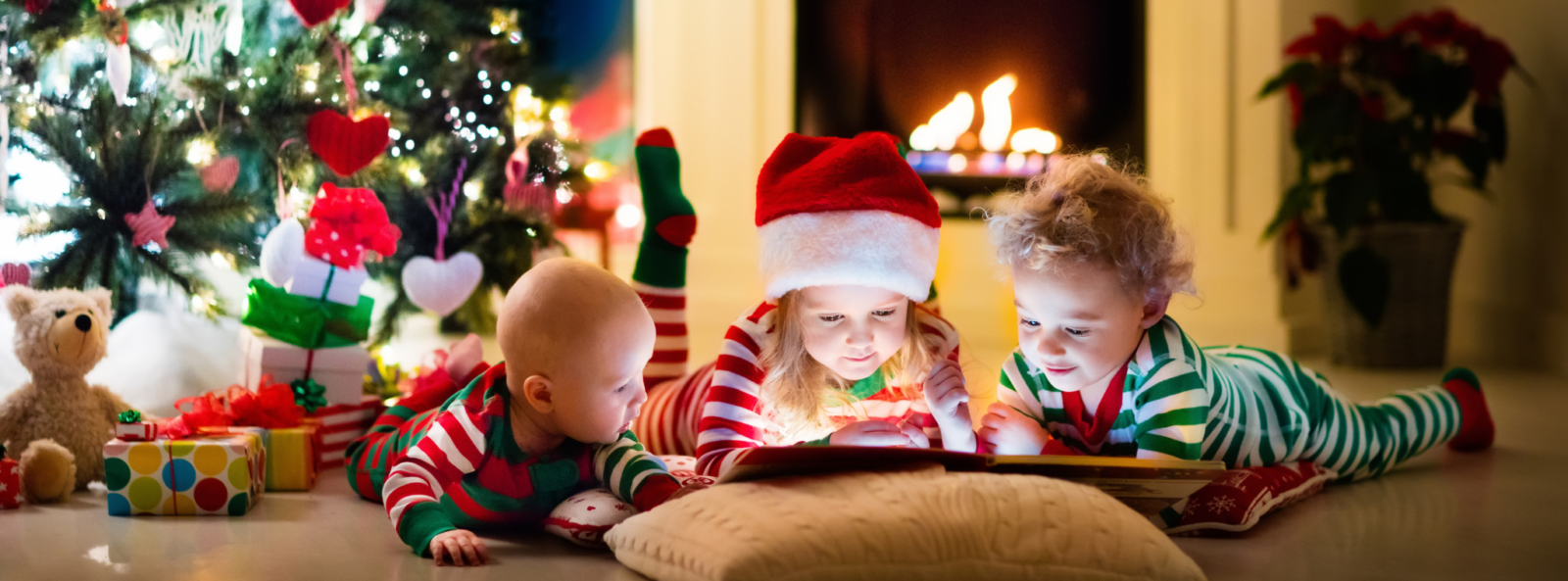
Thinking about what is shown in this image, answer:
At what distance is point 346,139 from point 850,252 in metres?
0.84

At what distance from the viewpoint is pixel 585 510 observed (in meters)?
1.05

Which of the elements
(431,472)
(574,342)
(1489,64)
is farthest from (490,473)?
(1489,64)

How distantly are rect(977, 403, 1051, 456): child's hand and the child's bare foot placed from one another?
753 millimetres

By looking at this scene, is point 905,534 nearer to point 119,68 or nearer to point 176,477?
point 176,477

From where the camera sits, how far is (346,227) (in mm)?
1510

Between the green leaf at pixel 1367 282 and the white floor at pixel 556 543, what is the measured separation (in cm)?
128

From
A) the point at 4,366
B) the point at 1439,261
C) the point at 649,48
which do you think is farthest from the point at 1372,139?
the point at 4,366

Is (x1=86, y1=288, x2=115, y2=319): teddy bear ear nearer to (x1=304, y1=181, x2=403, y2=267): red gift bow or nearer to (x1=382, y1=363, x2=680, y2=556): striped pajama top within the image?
(x1=304, y1=181, x2=403, y2=267): red gift bow

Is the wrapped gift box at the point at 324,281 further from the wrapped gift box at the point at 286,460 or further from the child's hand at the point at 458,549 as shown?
the child's hand at the point at 458,549

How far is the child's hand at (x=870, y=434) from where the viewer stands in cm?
110

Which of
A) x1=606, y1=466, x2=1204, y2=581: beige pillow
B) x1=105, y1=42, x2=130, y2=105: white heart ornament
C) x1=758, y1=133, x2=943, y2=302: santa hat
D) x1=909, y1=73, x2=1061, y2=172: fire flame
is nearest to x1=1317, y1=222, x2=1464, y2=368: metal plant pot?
x1=909, y1=73, x2=1061, y2=172: fire flame

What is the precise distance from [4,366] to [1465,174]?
3104mm

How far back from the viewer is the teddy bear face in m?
1.25

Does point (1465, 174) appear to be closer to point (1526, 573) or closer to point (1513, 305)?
point (1513, 305)
